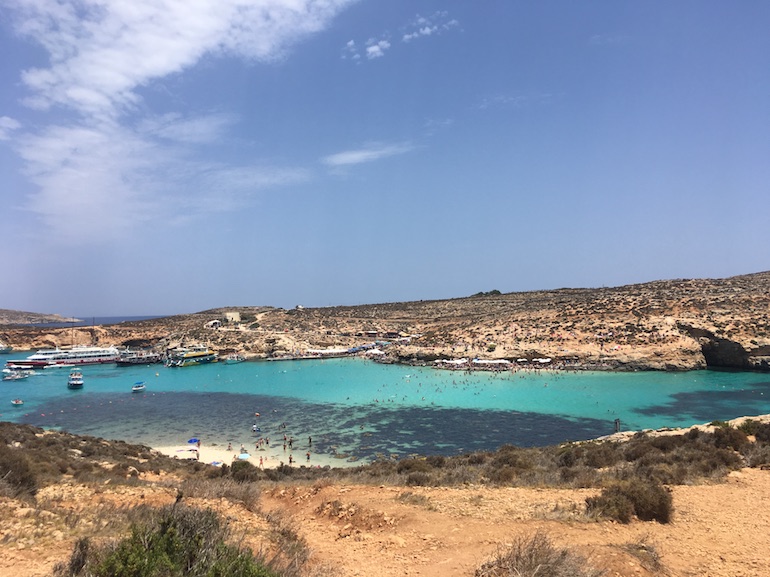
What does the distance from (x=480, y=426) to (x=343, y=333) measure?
2343 inches

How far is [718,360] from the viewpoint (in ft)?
171

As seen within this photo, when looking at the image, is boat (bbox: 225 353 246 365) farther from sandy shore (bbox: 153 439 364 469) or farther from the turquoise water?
sandy shore (bbox: 153 439 364 469)

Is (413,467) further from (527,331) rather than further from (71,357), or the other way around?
(71,357)

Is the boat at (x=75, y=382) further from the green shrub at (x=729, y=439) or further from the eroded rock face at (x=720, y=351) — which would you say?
the eroded rock face at (x=720, y=351)

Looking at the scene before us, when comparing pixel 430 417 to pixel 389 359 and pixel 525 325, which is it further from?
pixel 525 325

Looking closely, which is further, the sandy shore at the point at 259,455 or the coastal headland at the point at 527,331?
the coastal headland at the point at 527,331

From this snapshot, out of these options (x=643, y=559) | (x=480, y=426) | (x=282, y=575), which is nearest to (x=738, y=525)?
(x=643, y=559)

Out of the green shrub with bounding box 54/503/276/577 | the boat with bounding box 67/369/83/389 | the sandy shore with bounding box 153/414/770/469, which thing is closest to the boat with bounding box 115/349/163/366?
the boat with bounding box 67/369/83/389

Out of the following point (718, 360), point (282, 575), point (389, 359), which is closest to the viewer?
point (282, 575)

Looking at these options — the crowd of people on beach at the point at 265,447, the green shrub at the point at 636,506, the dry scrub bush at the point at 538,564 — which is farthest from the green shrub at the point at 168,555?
the crowd of people on beach at the point at 265,447

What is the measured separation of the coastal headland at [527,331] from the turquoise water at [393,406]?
14.7ft

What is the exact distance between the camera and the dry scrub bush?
5.58 meters

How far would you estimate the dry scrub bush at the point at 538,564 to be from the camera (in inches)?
220

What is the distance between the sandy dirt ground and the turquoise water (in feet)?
48.4
